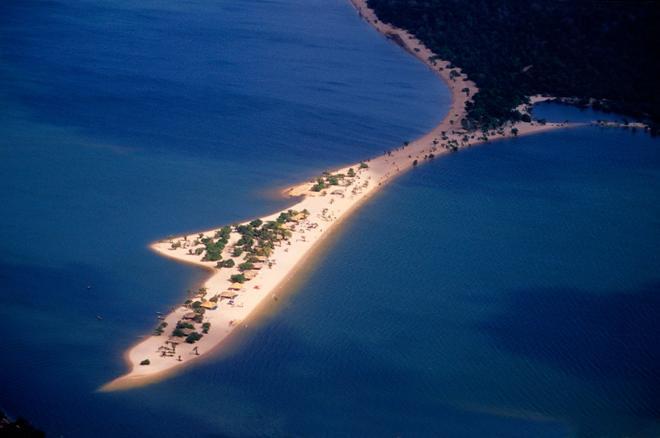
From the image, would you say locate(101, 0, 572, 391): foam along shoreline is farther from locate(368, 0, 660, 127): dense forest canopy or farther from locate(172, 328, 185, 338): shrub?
locate(368, 0, 660, 127): dense forest canopy

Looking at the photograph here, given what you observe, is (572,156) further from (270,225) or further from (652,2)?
(652,2)

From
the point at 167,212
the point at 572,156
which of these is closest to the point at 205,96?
the point at 167,212

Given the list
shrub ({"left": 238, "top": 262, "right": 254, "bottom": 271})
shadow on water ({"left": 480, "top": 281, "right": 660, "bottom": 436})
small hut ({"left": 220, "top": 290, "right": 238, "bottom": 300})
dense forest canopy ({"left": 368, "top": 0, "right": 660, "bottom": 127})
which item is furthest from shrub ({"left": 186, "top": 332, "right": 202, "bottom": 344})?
dense forest canopy ({"left": 368, "top": 0, "right": 660, "bottom": 127})

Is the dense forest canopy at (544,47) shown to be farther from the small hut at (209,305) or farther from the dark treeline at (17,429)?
the dark treeline at (17,429)

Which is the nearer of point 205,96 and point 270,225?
point 270,225

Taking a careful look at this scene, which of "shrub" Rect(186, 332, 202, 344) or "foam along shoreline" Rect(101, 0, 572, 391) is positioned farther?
"shrub" Rect(186, 332, 202, 344)
